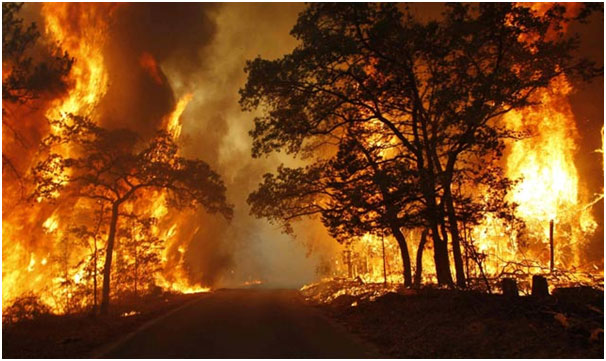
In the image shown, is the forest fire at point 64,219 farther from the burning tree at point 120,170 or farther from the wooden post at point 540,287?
the wooden post at point 540,287

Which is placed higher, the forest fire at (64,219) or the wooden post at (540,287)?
the forest fire at (64,219)

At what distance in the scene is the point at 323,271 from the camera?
5806 cm

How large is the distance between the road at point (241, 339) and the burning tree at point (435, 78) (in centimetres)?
555

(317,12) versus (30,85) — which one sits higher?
(317,12)

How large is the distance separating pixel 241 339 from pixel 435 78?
12226 millimetres

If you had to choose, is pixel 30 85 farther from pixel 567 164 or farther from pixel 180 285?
pixel 567 164

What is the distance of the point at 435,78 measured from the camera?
16547 millimetres

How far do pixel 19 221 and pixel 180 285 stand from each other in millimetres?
26579

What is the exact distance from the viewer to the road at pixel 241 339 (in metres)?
9.61

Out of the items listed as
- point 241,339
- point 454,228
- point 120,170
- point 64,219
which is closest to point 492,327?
point 241,339

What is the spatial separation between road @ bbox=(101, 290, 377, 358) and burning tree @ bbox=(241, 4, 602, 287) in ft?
18.2

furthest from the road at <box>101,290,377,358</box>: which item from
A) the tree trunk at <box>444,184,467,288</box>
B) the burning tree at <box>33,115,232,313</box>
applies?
the burning tree at <box>33,115,232,313</box>

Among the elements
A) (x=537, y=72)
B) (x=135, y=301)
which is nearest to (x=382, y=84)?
(x=537, y=72)

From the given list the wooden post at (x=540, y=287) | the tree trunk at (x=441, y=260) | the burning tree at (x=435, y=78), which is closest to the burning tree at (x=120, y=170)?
the burning tree at (x=435, y=78)
